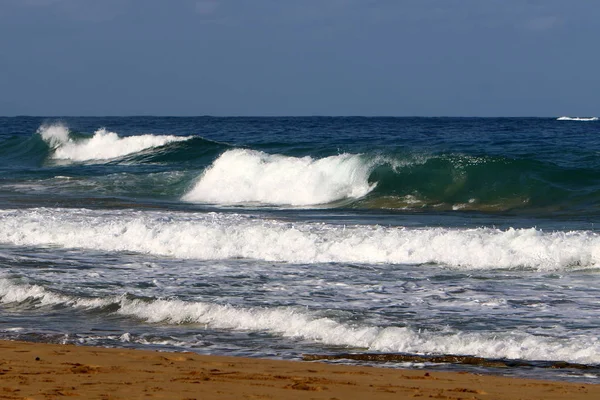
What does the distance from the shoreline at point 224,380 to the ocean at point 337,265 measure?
54cm

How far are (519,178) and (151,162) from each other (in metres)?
17.3

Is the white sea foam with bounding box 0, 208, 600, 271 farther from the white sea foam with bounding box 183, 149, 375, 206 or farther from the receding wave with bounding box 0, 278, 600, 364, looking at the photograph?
the white sea foam with bounding box 183, 149, 375, 206

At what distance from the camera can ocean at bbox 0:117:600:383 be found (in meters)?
7.78

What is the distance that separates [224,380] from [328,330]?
6.82ft

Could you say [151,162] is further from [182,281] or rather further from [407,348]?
[407,348]

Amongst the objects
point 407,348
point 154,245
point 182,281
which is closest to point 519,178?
point 154,245

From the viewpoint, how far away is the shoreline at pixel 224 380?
5.72m

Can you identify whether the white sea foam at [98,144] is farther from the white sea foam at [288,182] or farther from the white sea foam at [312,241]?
the white sea foam at [312,241]

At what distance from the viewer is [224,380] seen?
6.14 meters

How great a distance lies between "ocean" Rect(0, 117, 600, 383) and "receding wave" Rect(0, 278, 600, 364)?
0.07ft

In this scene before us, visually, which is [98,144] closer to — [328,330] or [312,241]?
[312,241]

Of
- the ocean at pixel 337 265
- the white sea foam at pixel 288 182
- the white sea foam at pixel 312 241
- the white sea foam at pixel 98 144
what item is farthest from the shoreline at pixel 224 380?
the white sea foam at pixel 98 144

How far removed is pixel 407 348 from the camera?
754 centimetres

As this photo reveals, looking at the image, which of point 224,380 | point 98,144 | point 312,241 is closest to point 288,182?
point 312,241
